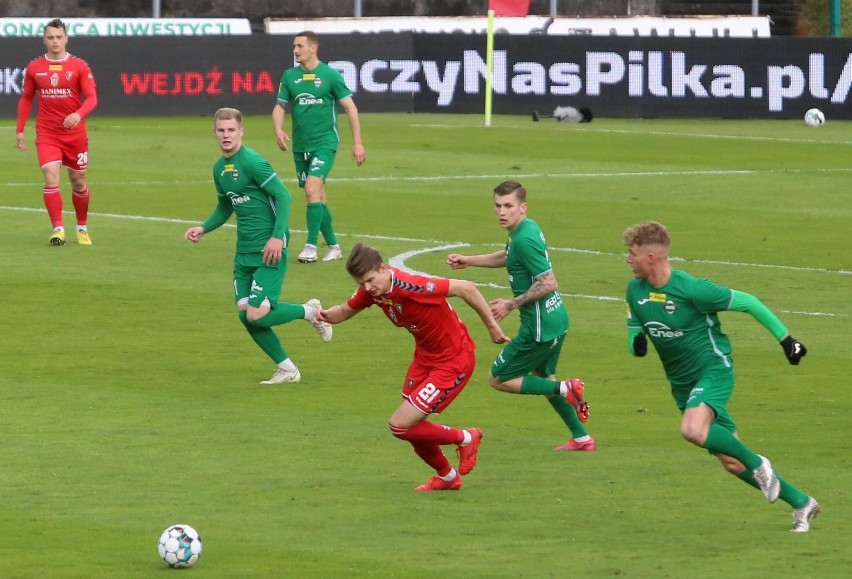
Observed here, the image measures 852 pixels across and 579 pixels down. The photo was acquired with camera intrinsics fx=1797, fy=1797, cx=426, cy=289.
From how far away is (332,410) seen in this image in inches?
480

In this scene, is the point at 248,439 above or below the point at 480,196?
above

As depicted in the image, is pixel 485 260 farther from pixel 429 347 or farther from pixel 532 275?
pixel 429 347

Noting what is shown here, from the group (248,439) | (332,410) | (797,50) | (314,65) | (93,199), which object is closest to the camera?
(248,439)

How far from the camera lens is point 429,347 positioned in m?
10.1

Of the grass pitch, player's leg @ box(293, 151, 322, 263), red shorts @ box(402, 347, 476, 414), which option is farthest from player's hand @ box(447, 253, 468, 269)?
player's leg @ box(293, 151, 322, 263)

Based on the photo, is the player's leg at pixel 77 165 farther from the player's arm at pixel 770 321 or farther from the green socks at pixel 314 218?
the player's arm at pixel 770 321

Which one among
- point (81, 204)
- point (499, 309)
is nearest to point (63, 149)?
point (81, 204)

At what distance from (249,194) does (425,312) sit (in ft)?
12.1

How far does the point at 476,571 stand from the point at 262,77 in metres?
33.3

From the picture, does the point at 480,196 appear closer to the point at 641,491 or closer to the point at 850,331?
the point at 850,331

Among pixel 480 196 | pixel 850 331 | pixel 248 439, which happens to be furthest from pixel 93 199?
pixel 248 439

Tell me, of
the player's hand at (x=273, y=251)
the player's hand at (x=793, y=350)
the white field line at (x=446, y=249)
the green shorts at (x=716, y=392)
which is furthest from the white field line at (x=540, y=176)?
the player's hand at (x=793, y=350)

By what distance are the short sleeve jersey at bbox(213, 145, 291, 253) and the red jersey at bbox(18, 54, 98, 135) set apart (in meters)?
7.40

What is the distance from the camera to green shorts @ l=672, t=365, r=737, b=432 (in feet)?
29.7
